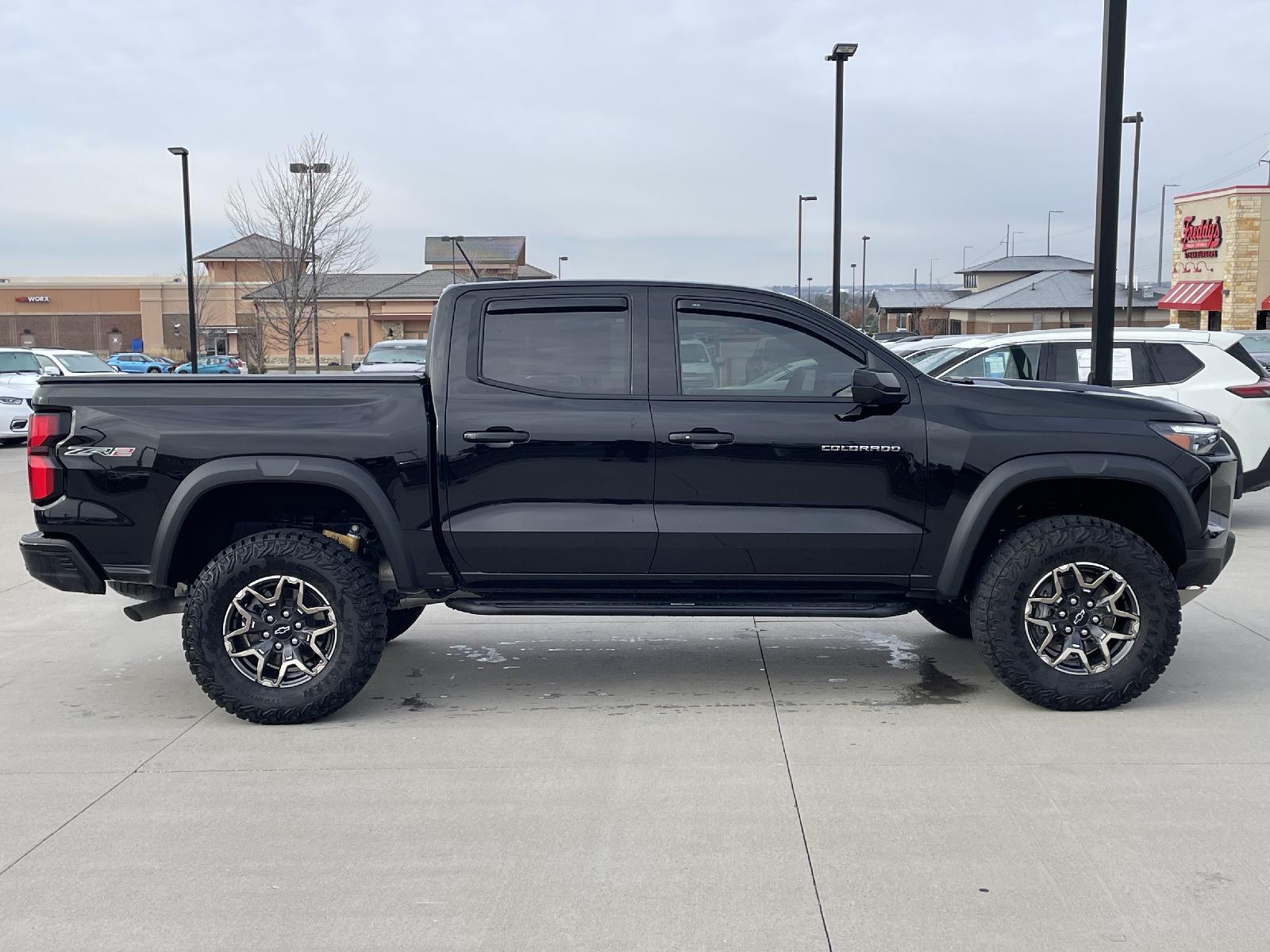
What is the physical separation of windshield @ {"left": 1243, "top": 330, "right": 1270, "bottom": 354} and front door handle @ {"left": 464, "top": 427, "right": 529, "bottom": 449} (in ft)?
77.2

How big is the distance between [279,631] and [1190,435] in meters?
4.21

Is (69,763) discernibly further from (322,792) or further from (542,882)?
(542,882)

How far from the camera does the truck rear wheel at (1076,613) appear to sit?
5.55m

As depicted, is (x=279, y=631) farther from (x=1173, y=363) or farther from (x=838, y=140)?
(x=838, y=140)

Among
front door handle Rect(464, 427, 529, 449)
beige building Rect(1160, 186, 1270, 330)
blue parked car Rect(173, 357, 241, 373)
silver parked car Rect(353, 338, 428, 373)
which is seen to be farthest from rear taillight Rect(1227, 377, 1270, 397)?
blue parked car Rect(173, 357, 241, 373)

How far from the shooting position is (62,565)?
18.4 feet

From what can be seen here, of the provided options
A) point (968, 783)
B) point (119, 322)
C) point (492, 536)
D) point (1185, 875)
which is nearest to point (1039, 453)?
point (968, 783)

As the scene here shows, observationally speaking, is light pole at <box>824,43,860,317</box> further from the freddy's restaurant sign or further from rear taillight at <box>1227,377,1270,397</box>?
the freddy's restaurant sign

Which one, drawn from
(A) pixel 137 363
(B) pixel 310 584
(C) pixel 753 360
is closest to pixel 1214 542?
(C) pixel 753 360


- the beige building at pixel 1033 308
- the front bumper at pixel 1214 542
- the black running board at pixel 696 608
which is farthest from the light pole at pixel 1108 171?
the beige building at pixel 1033 308

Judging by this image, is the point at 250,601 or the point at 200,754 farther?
the point at 250,601

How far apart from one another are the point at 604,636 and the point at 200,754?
2.66 m

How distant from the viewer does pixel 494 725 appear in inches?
221

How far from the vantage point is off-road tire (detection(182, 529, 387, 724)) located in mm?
5512
